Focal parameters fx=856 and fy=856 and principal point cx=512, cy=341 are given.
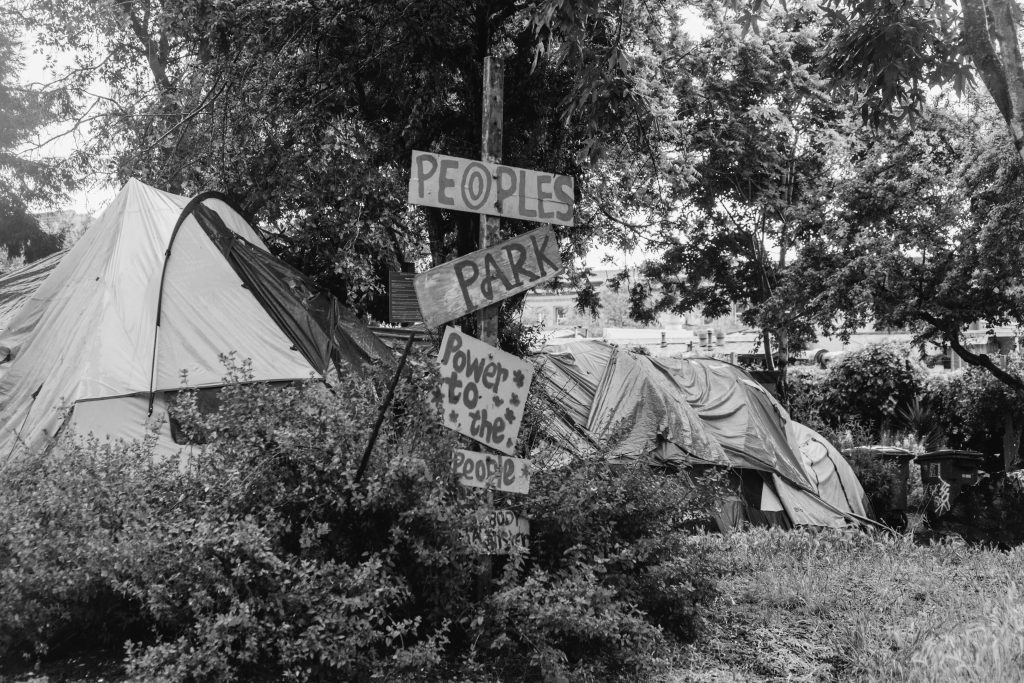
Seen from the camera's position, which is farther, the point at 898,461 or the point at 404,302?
the point at 898,461

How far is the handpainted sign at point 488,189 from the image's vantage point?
4.71 m

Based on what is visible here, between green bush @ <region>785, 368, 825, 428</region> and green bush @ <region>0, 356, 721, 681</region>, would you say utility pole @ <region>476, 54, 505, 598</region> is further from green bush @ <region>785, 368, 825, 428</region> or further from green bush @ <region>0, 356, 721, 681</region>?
green bush @ <region>785, 368, 825, 428</region>

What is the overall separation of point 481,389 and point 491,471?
44 cm

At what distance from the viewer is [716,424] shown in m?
11.1

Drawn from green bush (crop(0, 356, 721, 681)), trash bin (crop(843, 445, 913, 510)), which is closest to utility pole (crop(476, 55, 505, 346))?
green bush (crop(0, 356, 721, 681))

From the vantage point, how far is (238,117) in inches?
348

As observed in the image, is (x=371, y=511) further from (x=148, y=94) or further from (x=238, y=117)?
(x=148, y=94)

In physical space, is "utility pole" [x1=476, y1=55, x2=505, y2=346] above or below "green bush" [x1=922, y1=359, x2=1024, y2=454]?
above

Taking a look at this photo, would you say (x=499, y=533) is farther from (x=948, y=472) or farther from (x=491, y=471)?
(x=948, y=472)

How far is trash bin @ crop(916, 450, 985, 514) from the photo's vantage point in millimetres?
13625

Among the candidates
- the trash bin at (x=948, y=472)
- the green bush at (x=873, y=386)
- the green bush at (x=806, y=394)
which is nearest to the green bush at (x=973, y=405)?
the green bush at (x=873, y=386)

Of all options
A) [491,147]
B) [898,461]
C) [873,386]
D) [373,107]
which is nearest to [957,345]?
[898,461]

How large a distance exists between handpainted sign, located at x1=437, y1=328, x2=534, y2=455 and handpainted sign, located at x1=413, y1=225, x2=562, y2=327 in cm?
17

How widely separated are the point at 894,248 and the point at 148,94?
37.3 feet
